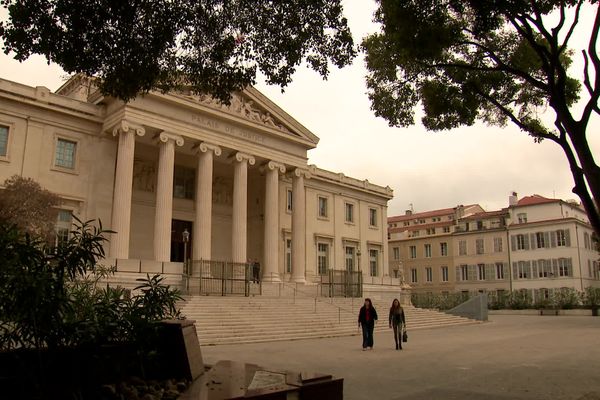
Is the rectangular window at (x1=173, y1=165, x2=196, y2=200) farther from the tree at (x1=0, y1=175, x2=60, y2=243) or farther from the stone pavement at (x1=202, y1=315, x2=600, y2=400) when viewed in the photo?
the stone pavement at (x1=202, y1=315, x2=600, y2=400)

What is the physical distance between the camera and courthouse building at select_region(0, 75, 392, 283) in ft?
83.7

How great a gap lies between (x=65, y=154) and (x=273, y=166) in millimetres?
11468

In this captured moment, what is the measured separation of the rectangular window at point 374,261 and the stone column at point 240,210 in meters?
16.3

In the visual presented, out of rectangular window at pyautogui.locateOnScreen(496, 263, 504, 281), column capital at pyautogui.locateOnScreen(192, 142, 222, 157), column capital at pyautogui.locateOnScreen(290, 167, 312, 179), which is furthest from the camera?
rectangular window at pyautogui.locateOnScreen(496, 263, 504, 281)

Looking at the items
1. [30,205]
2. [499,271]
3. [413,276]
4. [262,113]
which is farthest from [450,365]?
Answer: [413,276]

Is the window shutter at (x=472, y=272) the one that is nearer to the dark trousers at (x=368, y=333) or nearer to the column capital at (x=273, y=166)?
the column capital at (x=273, y=166)

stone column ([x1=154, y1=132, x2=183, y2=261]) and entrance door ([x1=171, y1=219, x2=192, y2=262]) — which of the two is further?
entrance door ([x1=171, y1=219, x2=192, y2=262])

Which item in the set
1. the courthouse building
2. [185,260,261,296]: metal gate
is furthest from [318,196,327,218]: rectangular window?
[185,260,261,296]: metal gate

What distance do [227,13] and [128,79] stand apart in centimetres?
216

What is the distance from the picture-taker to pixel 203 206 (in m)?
28.2

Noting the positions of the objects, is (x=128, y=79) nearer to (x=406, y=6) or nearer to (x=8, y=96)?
(x=406, y=6)

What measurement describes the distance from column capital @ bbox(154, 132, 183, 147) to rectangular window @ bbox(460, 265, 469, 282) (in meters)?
38.6

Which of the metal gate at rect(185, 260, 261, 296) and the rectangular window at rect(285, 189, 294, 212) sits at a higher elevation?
the rectangular window at rect(285, 189, 294, 212)

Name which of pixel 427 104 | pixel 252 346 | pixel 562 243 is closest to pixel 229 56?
pixel 427 104
